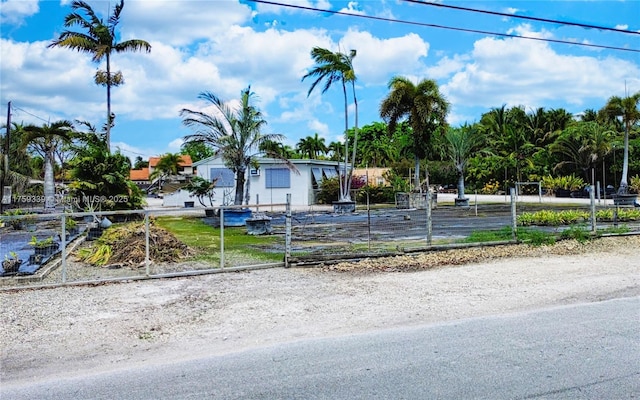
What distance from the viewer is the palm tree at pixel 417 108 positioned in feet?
89.4

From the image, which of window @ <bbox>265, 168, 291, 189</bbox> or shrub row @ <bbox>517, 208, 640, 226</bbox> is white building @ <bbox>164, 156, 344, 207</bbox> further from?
shrub row @ <bbox>517, 208, 640, 226</bbox>

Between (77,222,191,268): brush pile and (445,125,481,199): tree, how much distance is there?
21.2 metres

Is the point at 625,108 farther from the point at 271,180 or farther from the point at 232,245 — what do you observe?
the point at 232,245

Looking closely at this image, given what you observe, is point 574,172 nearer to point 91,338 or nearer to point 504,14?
point 504,14

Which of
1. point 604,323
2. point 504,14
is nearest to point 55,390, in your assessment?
point 604,323

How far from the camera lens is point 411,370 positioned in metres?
4.52

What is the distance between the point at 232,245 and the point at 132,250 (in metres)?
3.02

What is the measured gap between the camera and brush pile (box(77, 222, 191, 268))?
1045cm

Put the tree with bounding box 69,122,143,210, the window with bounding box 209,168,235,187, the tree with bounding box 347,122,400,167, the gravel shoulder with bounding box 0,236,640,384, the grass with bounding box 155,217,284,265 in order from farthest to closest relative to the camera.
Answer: the tree with bounding box 347,122,400,167, the window with bounding box 209,168,235,187, the tree with bounding box 69,122,143,210, the grass with bounding box 155,217,284,265, the gravel shoulder with bounding box 0,236,640,384

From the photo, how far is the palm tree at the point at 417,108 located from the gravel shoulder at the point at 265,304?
700 inches

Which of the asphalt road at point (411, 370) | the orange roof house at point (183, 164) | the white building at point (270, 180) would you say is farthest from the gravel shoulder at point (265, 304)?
the orange roof house at point (183, 164)

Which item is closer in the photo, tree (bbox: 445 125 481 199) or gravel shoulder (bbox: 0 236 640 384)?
gravel shoulder (bbox: 0 236 640 384)

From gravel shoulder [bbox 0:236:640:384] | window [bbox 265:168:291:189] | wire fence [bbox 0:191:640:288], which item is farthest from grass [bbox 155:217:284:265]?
window [bbox 265:168:291:189]

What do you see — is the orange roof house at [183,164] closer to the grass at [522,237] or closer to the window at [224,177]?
the window at [224,177]
